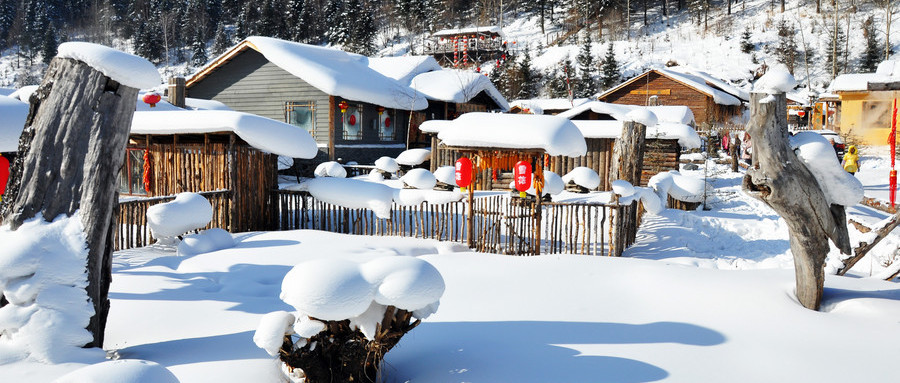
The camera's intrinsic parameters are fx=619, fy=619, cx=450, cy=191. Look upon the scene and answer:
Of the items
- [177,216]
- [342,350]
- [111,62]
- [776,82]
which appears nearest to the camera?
[342,350]

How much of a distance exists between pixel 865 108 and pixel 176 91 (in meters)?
28.9

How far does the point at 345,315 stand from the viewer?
4426 mm

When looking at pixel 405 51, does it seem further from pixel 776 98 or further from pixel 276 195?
pixel 776 98

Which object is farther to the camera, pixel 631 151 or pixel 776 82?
pixel 631 151

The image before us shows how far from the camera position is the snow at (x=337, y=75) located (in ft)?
76.9

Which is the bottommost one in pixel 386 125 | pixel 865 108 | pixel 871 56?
pixel 386 125

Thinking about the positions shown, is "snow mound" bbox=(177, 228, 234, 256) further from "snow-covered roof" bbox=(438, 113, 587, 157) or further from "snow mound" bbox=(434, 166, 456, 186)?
"snow mound" bbox=(434, 166, 456, 186)

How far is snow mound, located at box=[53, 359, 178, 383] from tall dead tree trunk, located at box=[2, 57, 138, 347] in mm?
2001

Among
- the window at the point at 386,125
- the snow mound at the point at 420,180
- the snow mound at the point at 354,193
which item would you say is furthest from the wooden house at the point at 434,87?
the snow mound at the point at 354,193

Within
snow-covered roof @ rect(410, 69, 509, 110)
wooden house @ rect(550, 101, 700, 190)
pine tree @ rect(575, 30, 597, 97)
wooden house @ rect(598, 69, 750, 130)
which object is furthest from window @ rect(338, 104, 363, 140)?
pine tree @ rect(575, 30, 597, 97)

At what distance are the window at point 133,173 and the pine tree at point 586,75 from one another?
39391 millimetres

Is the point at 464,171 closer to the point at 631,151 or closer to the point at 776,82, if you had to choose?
the point at 631,151

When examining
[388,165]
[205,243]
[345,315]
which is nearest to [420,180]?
[388,165]

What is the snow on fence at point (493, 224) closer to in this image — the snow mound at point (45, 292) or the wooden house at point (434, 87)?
the snow mound at point (45, 292)
